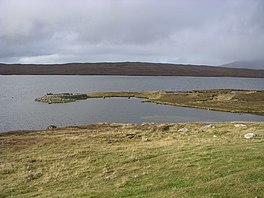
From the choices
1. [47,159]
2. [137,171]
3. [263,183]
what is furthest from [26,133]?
[263,183]

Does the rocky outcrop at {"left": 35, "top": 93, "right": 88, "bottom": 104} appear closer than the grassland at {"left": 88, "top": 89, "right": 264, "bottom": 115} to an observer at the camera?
No

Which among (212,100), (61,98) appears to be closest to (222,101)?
(212,100)

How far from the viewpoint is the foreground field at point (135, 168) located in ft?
65.3

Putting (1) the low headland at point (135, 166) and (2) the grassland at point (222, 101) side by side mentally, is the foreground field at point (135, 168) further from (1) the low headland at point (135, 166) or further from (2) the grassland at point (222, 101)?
(2) the grassland at point (222, 101)

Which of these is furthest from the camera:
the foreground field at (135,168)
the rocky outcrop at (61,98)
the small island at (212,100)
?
the rocky outcrop at (61,98)

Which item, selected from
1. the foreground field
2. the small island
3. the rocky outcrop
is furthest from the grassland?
the foreground field

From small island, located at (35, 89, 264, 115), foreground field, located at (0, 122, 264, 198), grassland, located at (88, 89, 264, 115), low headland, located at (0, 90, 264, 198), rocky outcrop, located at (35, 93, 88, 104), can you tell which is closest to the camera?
foreground field, located at (0, 122, 264, 198)

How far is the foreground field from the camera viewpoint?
1992 centimetres

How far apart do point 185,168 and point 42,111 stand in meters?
73.6

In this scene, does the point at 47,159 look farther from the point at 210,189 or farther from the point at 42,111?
the point at 42,111

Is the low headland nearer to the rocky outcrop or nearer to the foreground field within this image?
the foreground field

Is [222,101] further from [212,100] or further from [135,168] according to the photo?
[135,168]

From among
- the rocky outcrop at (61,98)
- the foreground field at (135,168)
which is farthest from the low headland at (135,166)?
the rocky outcrop at (61,98)

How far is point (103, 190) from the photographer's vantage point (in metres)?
21.1
